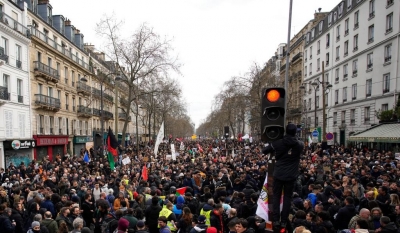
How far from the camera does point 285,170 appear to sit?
4.16 m

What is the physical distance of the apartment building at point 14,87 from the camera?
22.5 metres

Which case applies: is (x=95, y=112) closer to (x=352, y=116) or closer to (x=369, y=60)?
(x=352, y=116)

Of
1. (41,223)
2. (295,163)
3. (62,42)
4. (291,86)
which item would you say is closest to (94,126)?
(62,42)

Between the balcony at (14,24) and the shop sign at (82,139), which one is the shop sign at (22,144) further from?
the shop sign at (82,139)

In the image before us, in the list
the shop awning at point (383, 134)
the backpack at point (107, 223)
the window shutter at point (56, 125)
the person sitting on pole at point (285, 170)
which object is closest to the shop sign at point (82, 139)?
the window shutter at point (56, 125)

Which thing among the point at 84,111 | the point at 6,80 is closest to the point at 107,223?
the point at 6,80

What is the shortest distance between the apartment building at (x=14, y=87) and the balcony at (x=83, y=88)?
11.1m

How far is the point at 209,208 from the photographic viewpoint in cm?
657

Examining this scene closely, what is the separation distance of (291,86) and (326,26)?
1283 cm

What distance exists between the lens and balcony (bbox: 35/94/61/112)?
2719cm

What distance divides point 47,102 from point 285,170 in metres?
29.0

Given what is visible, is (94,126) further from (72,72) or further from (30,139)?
(30,139)

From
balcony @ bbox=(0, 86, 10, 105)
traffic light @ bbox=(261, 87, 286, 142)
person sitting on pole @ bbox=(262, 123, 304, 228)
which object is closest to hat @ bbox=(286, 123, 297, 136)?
Result: person sitting on pole @ bbox=(262, 123, 304, 228)

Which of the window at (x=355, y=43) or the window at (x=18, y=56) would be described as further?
the window at (x=355, y=43)
